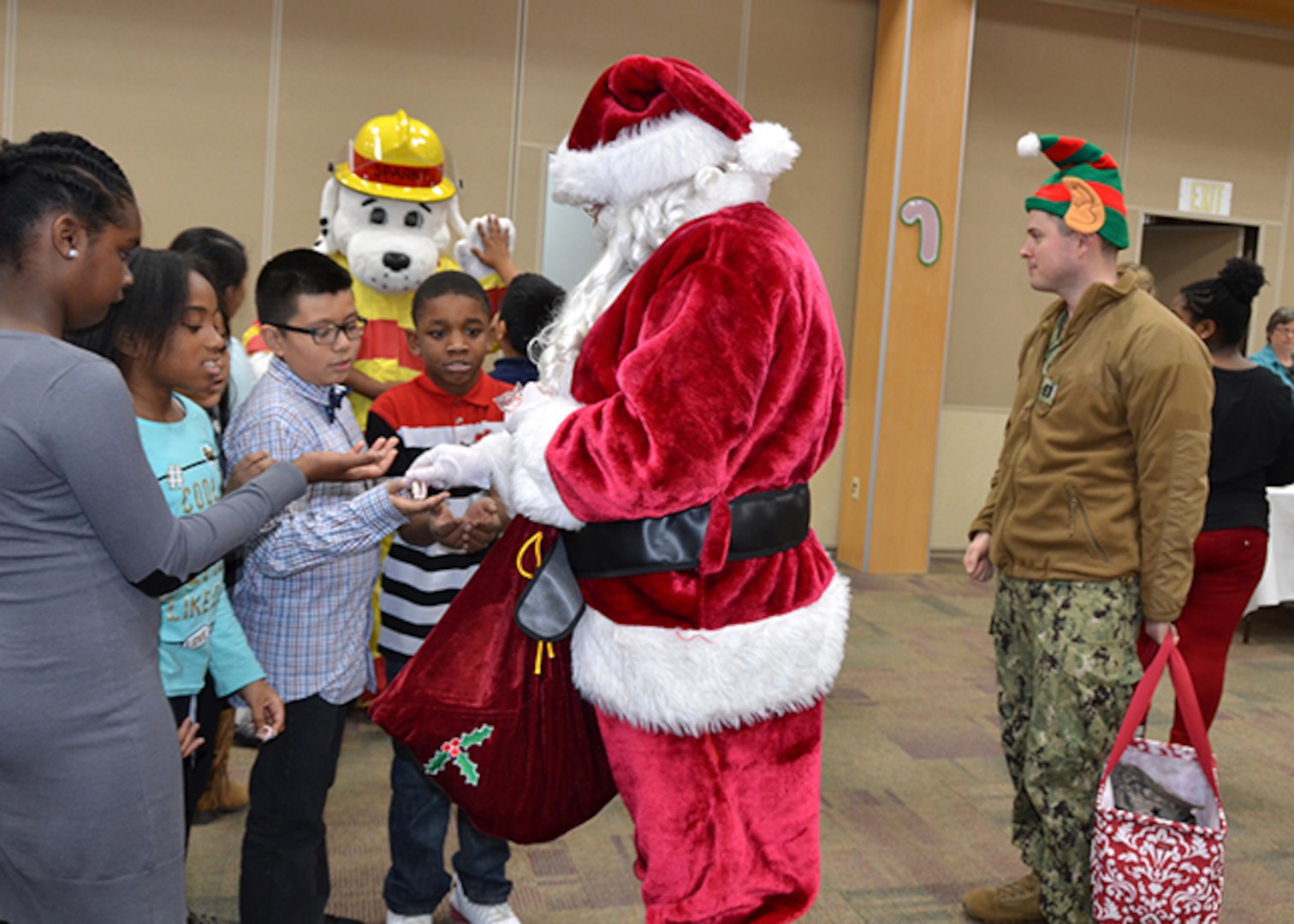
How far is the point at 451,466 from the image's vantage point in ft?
5.04

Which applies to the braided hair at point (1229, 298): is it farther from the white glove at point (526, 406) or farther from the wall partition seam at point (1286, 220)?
the wall partition seam at point (1286, 220)

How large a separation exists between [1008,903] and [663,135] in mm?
1783

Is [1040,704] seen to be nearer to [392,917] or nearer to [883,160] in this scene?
[392,917]

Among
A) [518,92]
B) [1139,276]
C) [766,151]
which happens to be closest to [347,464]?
[766,151]

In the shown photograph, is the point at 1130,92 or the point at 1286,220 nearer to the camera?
A: the point at 1130,92

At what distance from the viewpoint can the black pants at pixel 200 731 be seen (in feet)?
5.17

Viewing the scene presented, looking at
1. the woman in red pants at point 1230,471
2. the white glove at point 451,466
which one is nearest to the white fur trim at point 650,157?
the white glove at point 451,466

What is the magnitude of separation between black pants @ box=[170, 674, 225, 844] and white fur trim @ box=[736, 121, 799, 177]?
114cm

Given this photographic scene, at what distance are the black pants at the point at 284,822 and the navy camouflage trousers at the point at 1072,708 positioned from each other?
139 cm

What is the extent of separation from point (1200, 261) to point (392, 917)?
6786 mm

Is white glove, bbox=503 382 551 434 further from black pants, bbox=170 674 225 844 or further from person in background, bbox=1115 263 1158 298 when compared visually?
person in background, bbox=1115 263 1158 298

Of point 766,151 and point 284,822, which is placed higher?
point 766,151

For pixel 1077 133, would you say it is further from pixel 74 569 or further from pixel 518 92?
pixel 74 569

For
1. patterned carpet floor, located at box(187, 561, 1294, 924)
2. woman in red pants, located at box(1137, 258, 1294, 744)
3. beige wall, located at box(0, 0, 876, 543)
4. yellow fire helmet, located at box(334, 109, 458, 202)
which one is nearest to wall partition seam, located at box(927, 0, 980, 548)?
beige wall, located at box(0, 0, 876, 543)
